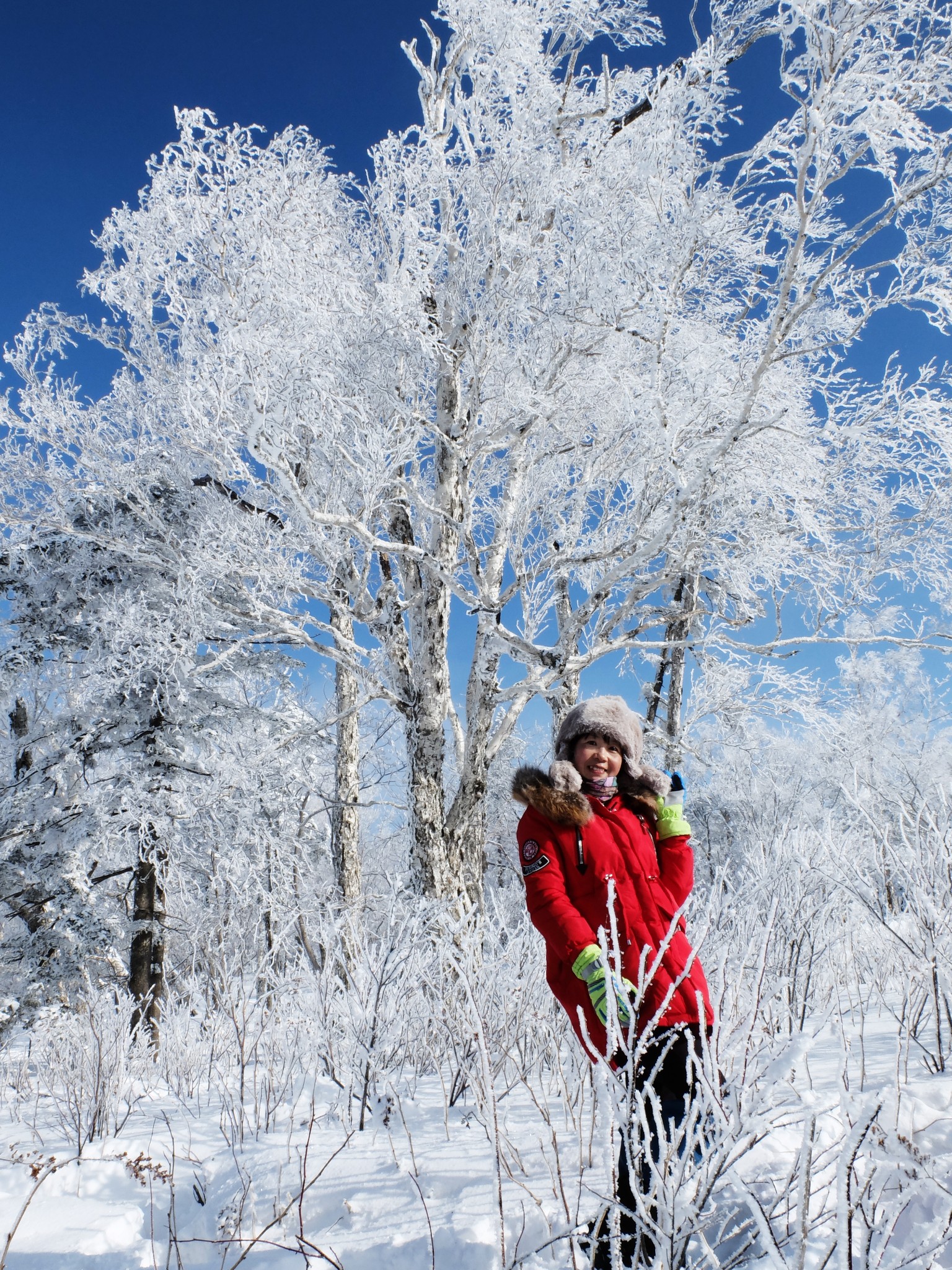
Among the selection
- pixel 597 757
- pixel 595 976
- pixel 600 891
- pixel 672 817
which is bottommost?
pixel 595 976

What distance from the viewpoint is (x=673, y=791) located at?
2.41 meters

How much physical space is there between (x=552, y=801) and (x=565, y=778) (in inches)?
4.6

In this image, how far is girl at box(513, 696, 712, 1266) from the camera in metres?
1.88

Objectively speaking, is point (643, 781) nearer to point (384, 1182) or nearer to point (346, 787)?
point (384, 1182)

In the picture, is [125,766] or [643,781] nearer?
[643,781]

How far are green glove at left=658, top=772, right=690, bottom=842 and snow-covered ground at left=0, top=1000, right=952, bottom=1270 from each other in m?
0.70

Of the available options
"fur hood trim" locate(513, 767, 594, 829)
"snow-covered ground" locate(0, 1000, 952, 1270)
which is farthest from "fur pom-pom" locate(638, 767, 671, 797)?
"snow-covered ground" locate(0, 1000, 952, 1270)

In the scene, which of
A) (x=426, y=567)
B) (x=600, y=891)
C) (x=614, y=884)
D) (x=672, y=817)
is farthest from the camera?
(x=426, y=567)

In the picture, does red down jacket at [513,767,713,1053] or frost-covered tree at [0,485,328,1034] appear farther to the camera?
frost-covered tree at [0,485,328,1034]

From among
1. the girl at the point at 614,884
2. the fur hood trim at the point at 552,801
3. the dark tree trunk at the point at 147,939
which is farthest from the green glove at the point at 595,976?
the dark tree trunk at the point at 147,939

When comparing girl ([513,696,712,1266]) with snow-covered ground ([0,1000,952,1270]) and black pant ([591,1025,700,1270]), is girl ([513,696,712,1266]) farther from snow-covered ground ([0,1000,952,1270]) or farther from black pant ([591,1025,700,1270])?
snow-covered ground ([0,1000,952,1270])

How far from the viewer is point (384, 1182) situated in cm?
225

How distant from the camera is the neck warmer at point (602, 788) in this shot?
2.34m

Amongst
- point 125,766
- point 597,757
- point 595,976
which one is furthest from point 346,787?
point 595,976
